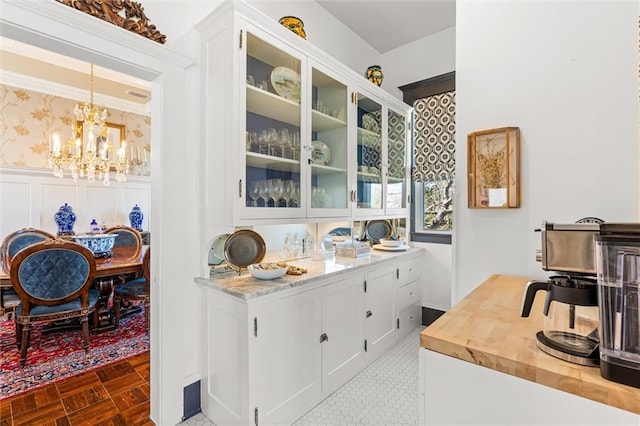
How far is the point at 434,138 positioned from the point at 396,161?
0.50m

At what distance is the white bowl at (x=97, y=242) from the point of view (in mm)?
3107

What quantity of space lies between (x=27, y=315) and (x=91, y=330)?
0.75m

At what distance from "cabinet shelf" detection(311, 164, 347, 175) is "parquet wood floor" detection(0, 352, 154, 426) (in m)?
1.90

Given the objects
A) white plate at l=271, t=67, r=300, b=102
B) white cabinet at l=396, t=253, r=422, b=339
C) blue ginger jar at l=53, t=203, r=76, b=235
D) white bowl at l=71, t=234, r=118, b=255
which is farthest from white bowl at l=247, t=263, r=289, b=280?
blue ginger jar at l=53, t=203, r=76, b=235

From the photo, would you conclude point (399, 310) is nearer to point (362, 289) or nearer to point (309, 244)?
point (362, 289)

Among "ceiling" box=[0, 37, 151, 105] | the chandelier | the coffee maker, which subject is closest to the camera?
the coffee maker

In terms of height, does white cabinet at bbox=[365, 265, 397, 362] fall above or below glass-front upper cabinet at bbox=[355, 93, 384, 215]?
below

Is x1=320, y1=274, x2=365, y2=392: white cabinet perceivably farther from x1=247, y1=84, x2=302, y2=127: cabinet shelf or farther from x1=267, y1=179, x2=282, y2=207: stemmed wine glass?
x1=247, y1=84, x2=302, y2=127: cabinet shelf

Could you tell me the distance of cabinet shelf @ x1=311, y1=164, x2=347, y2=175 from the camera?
Answer: 2.24 m

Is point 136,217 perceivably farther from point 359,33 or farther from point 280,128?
point 359,33

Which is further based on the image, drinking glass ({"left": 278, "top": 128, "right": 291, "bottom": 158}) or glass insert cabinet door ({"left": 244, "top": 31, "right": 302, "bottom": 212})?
drinking glass ({"left": 278, "top": 128, "right": 291, "bottom": 158})

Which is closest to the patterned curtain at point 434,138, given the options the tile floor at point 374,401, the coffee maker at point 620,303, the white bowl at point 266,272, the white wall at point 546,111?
the white wall at point 546,111

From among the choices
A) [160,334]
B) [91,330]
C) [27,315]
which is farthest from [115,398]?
[91,330]

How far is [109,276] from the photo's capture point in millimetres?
2980
